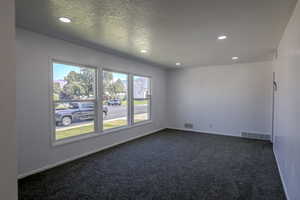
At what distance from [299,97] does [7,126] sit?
8.42 feet

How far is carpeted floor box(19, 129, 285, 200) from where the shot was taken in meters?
2.39

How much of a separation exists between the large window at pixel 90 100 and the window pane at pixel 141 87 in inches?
1.3

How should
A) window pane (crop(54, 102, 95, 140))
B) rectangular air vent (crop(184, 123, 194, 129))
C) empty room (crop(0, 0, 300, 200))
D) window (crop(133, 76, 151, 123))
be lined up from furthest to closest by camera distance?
rectangular air vent (crop(184, 123, 194, 129)), window (crop(133, 76, 151, 123)), window pane (crop(54, 102, 95, 140)), empty room (crop(0, 0, 300, 200))

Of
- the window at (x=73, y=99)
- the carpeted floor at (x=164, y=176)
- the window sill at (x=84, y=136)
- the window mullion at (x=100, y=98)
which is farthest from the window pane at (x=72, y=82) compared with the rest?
the carpeted floor at (x=164, y=176)

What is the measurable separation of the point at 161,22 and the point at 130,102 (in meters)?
3.15

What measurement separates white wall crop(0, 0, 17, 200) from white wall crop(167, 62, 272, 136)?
6089mm

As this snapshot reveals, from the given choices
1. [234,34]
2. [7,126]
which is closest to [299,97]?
[234,34]

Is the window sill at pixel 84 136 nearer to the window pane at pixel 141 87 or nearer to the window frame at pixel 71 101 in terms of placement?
the window frame at pixel 71 101

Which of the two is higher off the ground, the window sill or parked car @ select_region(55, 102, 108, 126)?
parked car @ select_region(55, 102, 108, 126)

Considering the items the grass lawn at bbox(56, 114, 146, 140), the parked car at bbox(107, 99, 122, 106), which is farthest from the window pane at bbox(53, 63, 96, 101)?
the grass lawn at bbox(56, 114, 146, 140)

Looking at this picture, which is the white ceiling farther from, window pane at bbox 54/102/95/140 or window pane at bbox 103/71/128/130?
window pane at bbox 54/102/95/140

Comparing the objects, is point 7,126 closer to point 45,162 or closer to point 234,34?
point 45,162

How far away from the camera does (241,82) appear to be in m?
5.59

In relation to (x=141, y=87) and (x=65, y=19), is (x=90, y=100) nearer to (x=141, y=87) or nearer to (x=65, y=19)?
(x=65, y=19)
